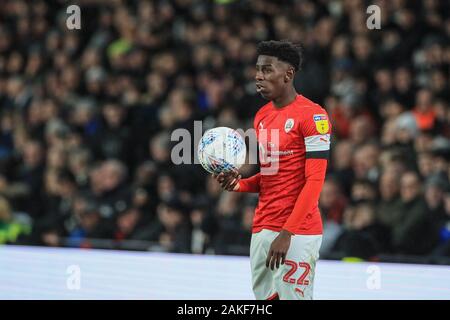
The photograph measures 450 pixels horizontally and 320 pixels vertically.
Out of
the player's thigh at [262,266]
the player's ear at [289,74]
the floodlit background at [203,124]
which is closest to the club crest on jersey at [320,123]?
the player's ear at [289,74]

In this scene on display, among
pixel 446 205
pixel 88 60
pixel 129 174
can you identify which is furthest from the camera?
pixel 88 60

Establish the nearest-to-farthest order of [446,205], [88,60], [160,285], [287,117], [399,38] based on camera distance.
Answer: [287,117]
[160,285]
[446,205]
[399,38]
[88,60]

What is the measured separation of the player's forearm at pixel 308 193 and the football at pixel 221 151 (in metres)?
0.43

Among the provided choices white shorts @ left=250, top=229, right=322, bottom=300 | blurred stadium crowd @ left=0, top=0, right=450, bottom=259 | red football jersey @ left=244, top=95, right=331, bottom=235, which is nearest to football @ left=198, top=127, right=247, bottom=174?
red football jersey @ left=244, top=95, right=331, bottom=235

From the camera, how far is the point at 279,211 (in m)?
4.89

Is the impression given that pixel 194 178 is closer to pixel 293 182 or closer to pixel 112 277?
pixel 112 277

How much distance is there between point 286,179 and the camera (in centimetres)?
489

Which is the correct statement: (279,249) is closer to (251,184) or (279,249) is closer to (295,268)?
(295,268)

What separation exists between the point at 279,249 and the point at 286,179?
16.6 inches

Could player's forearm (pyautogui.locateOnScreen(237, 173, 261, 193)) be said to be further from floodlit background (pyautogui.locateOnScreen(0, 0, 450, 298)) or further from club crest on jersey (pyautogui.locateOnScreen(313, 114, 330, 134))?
floodlit background (pyautogui.locateOnScreen(0, 0, 450, 298))

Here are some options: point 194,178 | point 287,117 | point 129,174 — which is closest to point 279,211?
point 287,117

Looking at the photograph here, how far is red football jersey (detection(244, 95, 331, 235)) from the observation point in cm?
474

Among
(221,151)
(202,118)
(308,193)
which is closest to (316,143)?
(308,193)

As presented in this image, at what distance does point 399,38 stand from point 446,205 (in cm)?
267
